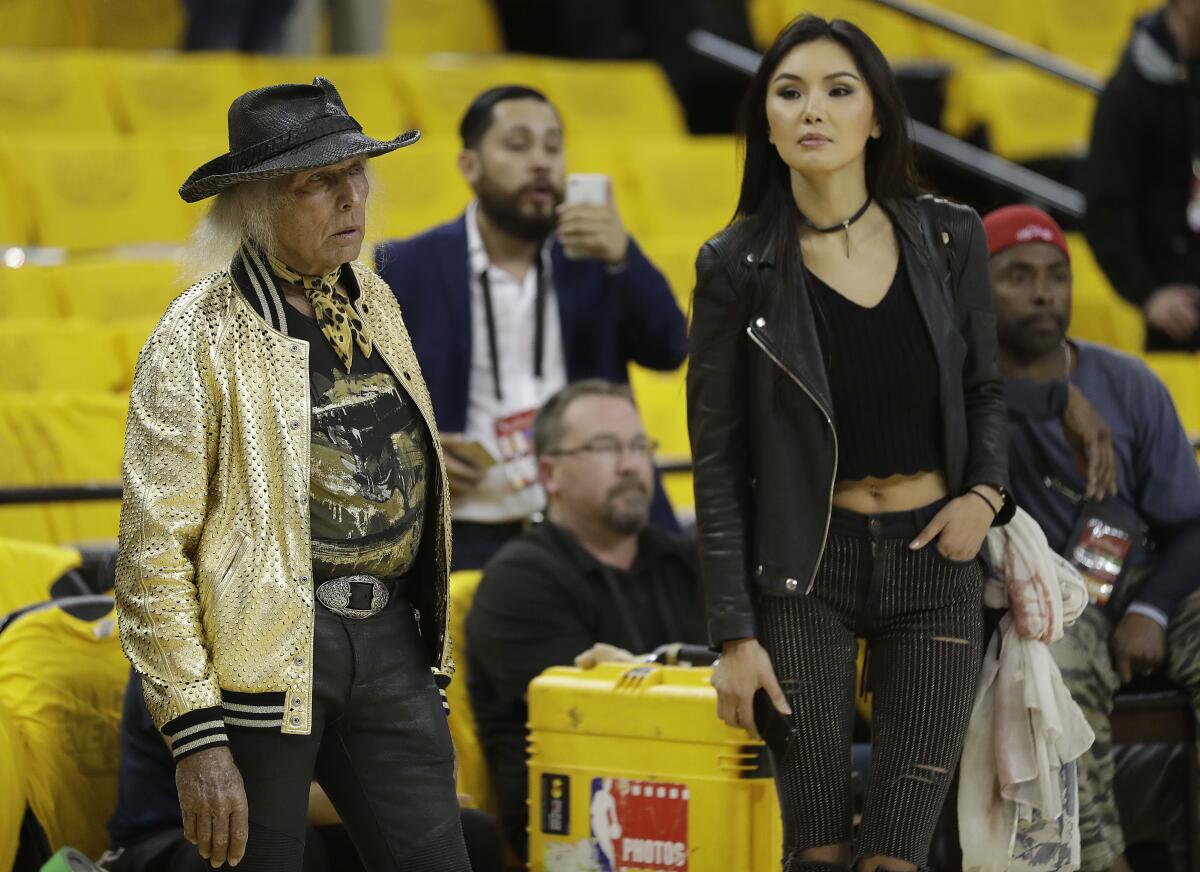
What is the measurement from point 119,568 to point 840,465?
100 centimetres

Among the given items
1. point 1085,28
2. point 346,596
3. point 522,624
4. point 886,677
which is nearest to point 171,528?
point 346,596

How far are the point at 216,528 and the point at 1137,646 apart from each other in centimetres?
203

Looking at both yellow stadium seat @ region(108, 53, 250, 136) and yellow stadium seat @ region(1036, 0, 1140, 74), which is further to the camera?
yellow stadium seat @ region(1036, 0, 1140, 74)

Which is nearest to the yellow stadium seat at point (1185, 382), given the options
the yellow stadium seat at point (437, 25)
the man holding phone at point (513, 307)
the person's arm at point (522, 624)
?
the man holding phone at point (513, 307)

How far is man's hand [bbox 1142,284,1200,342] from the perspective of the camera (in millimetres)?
6027

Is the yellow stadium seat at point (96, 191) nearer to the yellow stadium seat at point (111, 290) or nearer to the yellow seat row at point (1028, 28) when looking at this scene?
the yellow stadium seat at point (111, 290)

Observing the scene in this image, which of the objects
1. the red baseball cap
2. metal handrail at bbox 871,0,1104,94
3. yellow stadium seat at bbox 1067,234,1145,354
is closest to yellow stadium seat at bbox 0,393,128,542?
the red baseball cap

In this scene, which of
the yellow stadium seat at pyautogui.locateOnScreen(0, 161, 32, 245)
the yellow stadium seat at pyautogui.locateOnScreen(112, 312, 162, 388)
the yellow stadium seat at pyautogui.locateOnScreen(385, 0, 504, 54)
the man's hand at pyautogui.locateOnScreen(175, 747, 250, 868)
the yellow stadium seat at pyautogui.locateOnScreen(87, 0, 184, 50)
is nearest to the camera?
the man's hand at pyautogui.locateOnScreen(175, 747, 250, 868)

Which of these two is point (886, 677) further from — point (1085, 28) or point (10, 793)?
point (1085, 28)

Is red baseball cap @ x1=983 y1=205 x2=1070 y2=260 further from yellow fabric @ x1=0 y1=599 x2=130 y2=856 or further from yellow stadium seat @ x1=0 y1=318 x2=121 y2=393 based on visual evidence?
yellow stadium seat @ x1=0 y1=318 x2=121 y2=393

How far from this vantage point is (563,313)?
4.57 meters

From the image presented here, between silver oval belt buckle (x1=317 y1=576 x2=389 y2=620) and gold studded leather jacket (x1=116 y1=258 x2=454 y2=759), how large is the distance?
8 centimetres

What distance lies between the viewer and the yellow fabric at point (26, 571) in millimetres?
4219

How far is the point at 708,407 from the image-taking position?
2805mm
